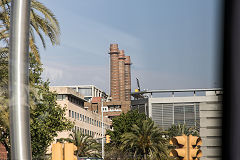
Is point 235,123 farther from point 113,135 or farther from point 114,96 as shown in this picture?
point 114,96

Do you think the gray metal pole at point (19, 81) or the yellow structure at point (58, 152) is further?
the yellow structure at point (58, 152)

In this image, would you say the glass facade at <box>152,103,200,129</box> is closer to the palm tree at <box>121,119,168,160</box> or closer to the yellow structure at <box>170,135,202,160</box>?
the palm tree at <box>121,119,168,160</box>

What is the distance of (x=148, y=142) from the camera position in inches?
2450

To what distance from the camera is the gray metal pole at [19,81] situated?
175 inches

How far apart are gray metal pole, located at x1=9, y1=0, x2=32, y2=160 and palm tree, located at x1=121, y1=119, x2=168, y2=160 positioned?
5756 cm

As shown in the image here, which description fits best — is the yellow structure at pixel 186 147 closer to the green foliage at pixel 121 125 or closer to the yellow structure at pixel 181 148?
the yellow structure at pixel 181 148

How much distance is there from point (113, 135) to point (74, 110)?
2024 centimetres

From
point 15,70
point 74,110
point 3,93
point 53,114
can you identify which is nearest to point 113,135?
point 74,110

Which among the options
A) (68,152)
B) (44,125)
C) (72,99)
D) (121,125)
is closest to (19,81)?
(68,152)

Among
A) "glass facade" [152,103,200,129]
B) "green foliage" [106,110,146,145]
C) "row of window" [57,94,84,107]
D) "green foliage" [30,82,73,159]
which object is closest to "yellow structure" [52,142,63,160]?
"green foliage" [30,82,73,159]

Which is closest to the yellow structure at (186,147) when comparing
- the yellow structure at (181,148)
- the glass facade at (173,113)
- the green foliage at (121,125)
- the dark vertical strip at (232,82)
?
the yellow structure at (181,148)

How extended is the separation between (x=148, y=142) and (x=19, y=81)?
58.6 meters

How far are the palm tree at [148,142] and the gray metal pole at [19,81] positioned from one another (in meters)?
57.6

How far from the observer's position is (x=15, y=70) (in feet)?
14.7
